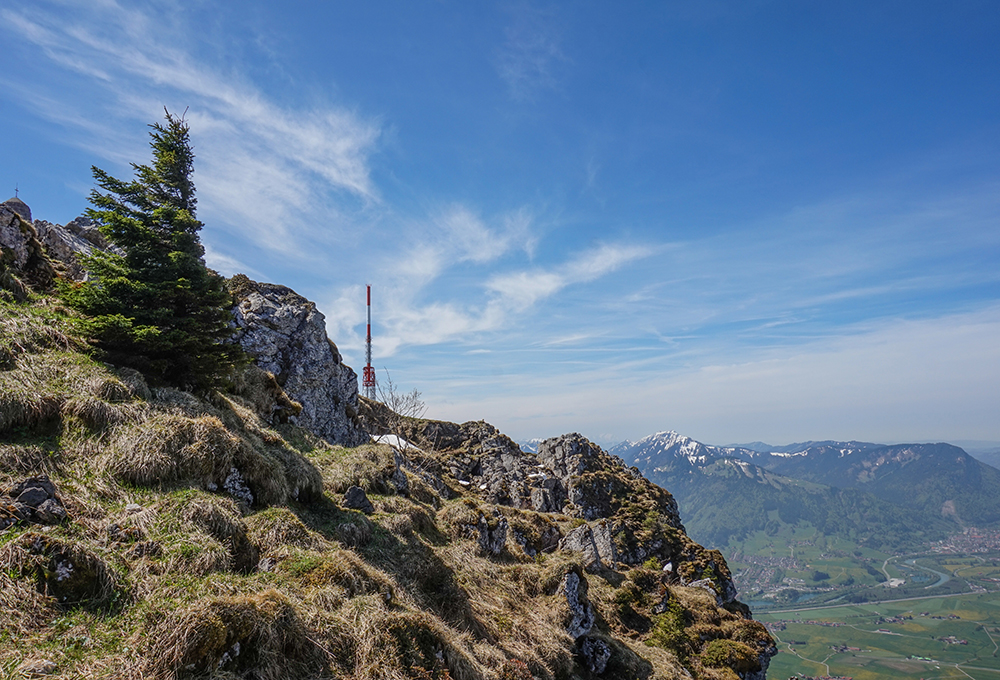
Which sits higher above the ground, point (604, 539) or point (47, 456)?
point (47, 456)

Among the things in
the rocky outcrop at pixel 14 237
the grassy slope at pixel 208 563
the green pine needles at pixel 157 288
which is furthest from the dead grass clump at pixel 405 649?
the rocky outcrop at pixel 14 237

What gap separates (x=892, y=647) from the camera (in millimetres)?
164625

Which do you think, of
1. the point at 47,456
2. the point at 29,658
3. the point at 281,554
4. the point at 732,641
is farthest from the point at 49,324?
the point at 732,641

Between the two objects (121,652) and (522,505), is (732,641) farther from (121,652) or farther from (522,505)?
(121,652)

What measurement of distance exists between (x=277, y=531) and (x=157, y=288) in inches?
296

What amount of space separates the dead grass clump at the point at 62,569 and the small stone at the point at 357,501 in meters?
6.83

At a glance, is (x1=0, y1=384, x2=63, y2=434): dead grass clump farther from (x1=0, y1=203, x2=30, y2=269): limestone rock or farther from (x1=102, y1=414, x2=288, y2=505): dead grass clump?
(x1=0, y1=203, x2=30, y2=269): limestone rock

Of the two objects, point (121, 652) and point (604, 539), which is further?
point (604, 539)

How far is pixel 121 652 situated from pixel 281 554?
3444 millimetres

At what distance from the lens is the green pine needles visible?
10977mm

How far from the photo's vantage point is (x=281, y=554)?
8.46m

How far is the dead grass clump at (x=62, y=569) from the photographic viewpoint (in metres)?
5.39

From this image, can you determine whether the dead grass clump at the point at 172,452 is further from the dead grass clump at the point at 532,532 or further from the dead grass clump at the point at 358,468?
the dead grass clump at the point at 532,532

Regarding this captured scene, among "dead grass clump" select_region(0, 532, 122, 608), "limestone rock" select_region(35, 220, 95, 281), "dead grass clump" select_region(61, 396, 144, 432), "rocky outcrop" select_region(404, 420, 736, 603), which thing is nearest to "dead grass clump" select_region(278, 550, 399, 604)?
"dead grass clump" select_region(0, 532, 122, 608)
